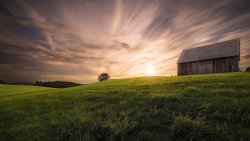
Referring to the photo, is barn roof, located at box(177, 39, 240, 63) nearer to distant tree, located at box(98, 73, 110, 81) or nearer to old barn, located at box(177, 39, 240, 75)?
old barn, located at box(177, 39, 240, 75)

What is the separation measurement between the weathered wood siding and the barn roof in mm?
1114

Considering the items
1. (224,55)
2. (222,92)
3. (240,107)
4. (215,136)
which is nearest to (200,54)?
(224,55)

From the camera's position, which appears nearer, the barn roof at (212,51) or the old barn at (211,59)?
the old barn at (211,59)

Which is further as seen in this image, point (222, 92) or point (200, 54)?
point (200, 54)

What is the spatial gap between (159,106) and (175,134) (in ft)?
8.63

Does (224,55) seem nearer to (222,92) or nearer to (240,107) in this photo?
(222,92)

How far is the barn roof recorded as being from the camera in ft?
116

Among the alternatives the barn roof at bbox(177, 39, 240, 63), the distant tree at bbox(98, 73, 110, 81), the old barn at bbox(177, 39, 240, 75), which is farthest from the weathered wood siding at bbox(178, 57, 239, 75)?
the distant tree at bbox(98, 73, 110, 81)

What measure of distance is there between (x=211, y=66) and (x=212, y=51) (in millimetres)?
4521

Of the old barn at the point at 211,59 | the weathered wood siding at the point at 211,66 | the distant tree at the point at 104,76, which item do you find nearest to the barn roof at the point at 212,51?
the old barn at the point at 211,59

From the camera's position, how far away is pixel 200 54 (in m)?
40.8

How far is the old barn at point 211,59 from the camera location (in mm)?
34875

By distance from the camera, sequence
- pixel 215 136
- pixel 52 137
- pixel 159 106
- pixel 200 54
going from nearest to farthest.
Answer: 1. pixel 215 136
2. pixel 52 137
3. pixel 159 106
4. pixel 200 54

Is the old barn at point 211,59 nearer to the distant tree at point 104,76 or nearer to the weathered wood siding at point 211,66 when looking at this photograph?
the weathered wood siding at point 211,66
